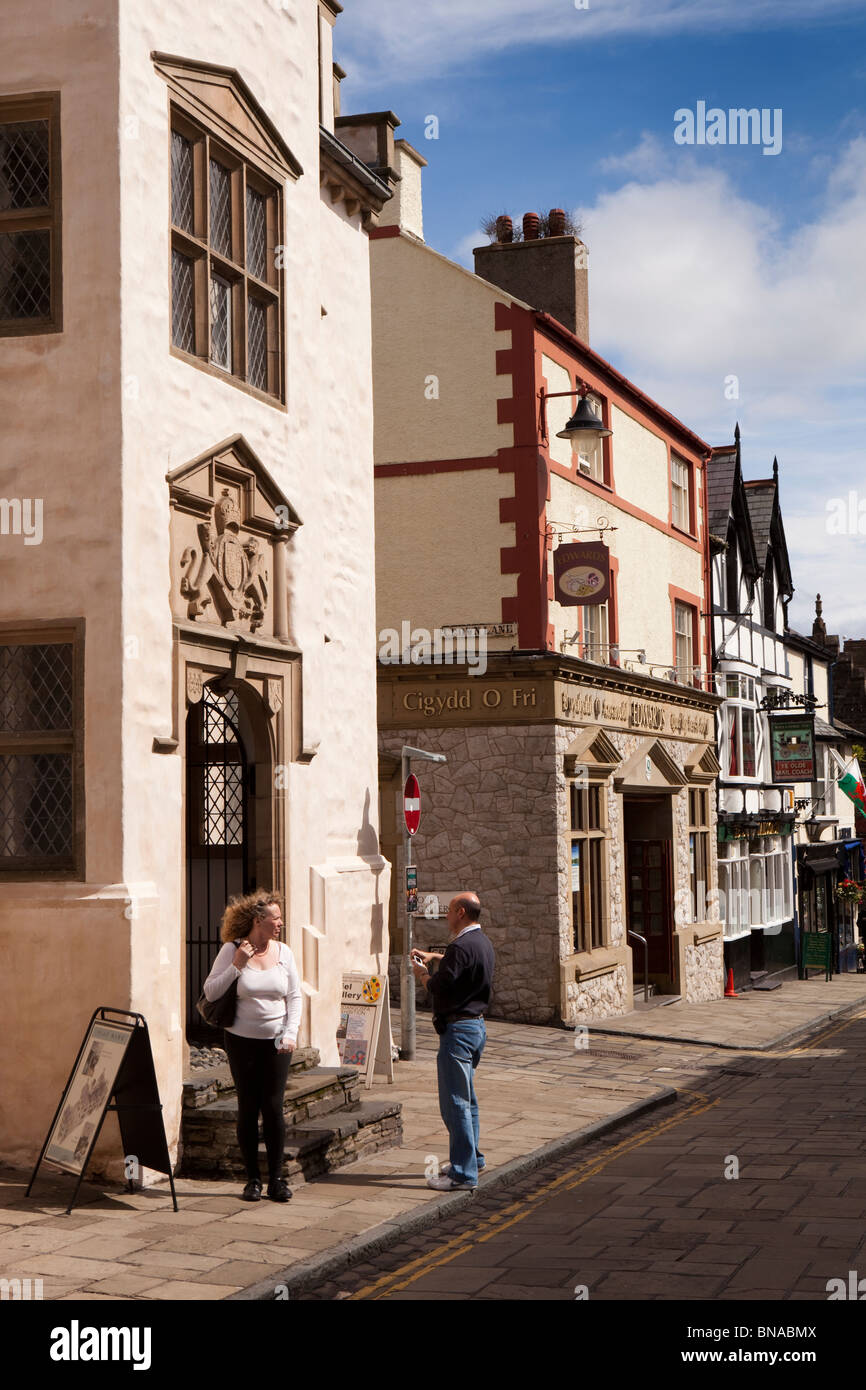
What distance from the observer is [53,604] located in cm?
1062

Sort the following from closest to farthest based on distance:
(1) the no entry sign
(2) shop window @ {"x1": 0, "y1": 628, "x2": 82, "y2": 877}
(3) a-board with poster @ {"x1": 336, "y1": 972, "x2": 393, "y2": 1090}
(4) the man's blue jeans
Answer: (4) the man's blue jeans → (2) shop window @ {"x1": 0, "y1": 628, "x2": 82, "y2": 877} → (3) a-board with poster @ {"x1": 336, "y1": 972, "x2": 393, "y2": 1090} → (1) the no entry sign

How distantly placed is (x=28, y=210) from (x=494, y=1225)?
7514mm

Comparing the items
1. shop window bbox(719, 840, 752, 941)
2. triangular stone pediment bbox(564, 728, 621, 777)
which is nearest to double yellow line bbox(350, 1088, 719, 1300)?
triangular stone pediment bbox(564, 728, 621, 777)

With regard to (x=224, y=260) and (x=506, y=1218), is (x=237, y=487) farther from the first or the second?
(x=506, y=1218)

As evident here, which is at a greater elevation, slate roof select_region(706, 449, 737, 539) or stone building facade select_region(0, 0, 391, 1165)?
slate roof select_region(706, 449, 737, 539)

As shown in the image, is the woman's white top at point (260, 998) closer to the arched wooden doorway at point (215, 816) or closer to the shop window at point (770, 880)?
the arched wooden doorway at point (215, 816)

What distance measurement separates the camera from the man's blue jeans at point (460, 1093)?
10312 mm

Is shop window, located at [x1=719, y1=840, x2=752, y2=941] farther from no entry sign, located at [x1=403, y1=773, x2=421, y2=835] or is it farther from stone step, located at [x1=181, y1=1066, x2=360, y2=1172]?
stone step, located at [x1=181, y1=1066, x2=360, y2=1172]

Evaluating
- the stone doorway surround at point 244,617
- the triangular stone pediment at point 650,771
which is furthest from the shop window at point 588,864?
the stone doorway surround at point 244,617

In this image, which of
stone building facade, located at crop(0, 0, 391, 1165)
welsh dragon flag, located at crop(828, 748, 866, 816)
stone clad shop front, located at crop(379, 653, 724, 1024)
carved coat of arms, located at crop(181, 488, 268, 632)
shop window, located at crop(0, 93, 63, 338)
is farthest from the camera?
welsh dragon flag, located at crop(828, 748, 866, 816)

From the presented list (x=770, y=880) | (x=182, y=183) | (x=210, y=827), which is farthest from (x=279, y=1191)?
(x=770, y=880)

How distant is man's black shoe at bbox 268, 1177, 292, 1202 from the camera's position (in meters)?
9.87

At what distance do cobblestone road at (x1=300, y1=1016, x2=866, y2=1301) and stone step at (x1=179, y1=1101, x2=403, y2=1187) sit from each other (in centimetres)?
116
